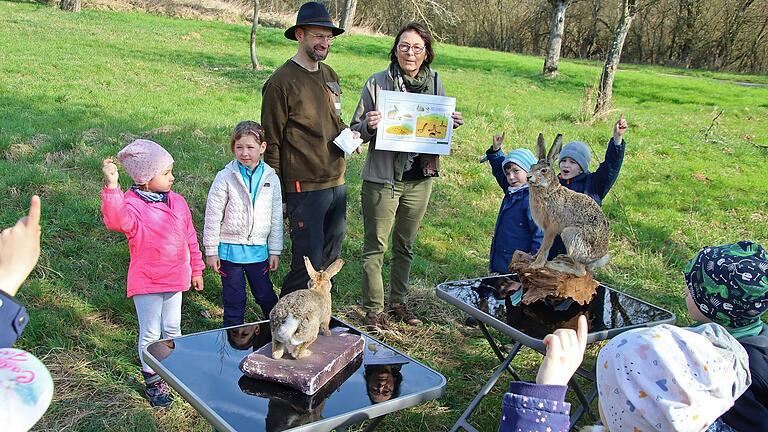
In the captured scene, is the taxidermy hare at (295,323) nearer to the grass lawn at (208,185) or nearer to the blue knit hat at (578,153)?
the grass lawn at (208,185)

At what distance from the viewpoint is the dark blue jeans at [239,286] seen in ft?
13.0

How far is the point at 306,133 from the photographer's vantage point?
407 centimetres

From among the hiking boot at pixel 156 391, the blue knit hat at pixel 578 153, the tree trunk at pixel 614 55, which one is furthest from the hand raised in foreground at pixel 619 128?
the tree trunk at pixel 614 55

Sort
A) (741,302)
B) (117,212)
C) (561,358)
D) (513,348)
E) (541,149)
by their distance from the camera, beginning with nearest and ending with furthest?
(561,358) < (741,302) < (117,212) < (513,348) < (541,149)

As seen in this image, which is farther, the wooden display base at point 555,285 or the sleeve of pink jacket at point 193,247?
the sleeve of pink jacket at point 193,247

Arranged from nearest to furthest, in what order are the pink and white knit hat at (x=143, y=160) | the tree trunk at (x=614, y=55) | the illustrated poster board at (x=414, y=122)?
the pink and white knit hat at (x=143, y=160), the illustrated poster board at (x=414, y=122), the tree trunk at (x=614, y=55)

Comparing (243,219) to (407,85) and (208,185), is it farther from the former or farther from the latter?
(208,185)

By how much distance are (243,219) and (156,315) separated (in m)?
0.80

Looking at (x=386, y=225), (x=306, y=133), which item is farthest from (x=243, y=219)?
(x=386, y=225)

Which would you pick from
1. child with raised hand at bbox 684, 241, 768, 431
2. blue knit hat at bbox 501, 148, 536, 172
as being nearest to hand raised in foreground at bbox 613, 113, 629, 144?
blue knit hat at bbox 501, 148, 536, 172

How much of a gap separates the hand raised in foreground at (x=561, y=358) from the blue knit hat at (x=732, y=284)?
2.99 ft

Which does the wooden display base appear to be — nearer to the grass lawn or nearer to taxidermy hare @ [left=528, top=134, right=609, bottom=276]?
taxidermy hare @ [left=528, top=134, right=609, bottom=276]

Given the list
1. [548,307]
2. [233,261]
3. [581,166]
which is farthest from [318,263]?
[581,166]

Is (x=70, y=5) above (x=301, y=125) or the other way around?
above
